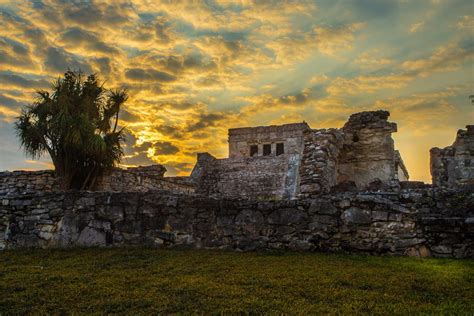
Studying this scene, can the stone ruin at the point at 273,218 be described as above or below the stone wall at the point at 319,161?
below

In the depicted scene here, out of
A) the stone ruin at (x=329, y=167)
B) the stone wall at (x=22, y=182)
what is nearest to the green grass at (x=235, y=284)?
the stone ruin at (x=329, y=167)

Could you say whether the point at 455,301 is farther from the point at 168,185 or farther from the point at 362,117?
the point at 168,185

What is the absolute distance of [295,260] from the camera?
20.4 feet

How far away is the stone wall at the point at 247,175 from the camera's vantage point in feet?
70.5

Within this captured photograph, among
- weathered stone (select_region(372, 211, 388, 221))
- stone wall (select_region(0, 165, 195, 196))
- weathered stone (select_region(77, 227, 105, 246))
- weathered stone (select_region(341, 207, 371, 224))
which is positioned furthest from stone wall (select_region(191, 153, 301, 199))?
weathered stone (select_region(372, 211, 388, 221))

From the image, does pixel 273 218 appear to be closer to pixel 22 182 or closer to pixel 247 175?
pixel 22 182

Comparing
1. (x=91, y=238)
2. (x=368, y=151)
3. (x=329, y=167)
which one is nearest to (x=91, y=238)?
(x=91, y=238)

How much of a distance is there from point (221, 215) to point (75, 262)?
249cm

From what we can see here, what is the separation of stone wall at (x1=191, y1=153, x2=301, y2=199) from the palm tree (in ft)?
20.4

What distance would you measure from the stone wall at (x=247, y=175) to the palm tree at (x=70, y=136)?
6.21 meters

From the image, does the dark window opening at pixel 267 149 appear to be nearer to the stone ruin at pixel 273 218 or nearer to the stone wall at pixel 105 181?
the stone wall at pixel 105 181

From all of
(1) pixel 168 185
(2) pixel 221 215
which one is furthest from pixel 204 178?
(2) pixel 221 215

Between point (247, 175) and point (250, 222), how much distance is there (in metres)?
15.9

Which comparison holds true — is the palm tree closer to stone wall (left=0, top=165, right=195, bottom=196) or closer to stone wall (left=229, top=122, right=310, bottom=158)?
stone wall (left=0, top=165, right=195, bottom=196)
